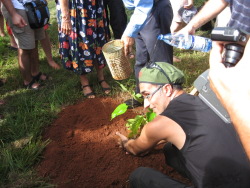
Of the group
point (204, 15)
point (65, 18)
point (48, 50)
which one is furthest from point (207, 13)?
point (48, 50)

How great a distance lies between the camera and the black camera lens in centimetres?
101

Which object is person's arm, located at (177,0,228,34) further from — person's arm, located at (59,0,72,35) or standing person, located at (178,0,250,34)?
person's arm, located at (59,0,72,35)

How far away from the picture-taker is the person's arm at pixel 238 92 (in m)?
0.82

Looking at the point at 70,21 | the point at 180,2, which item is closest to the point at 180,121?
the point at 70,21

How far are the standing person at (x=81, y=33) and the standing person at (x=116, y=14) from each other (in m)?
0.98

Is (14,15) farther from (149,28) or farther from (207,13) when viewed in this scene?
(207,13)

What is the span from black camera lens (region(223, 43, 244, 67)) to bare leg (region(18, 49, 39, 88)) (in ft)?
9.44

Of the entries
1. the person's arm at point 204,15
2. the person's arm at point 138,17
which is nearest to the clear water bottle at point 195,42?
the person's arm at point 204,15

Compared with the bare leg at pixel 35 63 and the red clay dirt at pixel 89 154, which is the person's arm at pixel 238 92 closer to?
the red clay dirt at pixel 89 154

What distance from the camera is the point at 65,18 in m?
2.73

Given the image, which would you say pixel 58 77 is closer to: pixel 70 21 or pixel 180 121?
pixel 70 21

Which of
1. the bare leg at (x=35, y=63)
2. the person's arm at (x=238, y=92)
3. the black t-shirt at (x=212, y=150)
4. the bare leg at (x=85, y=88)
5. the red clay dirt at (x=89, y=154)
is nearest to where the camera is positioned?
the person's arm at (x=238, y=92)

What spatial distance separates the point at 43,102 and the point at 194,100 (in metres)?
2.27

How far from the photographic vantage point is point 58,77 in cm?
393
